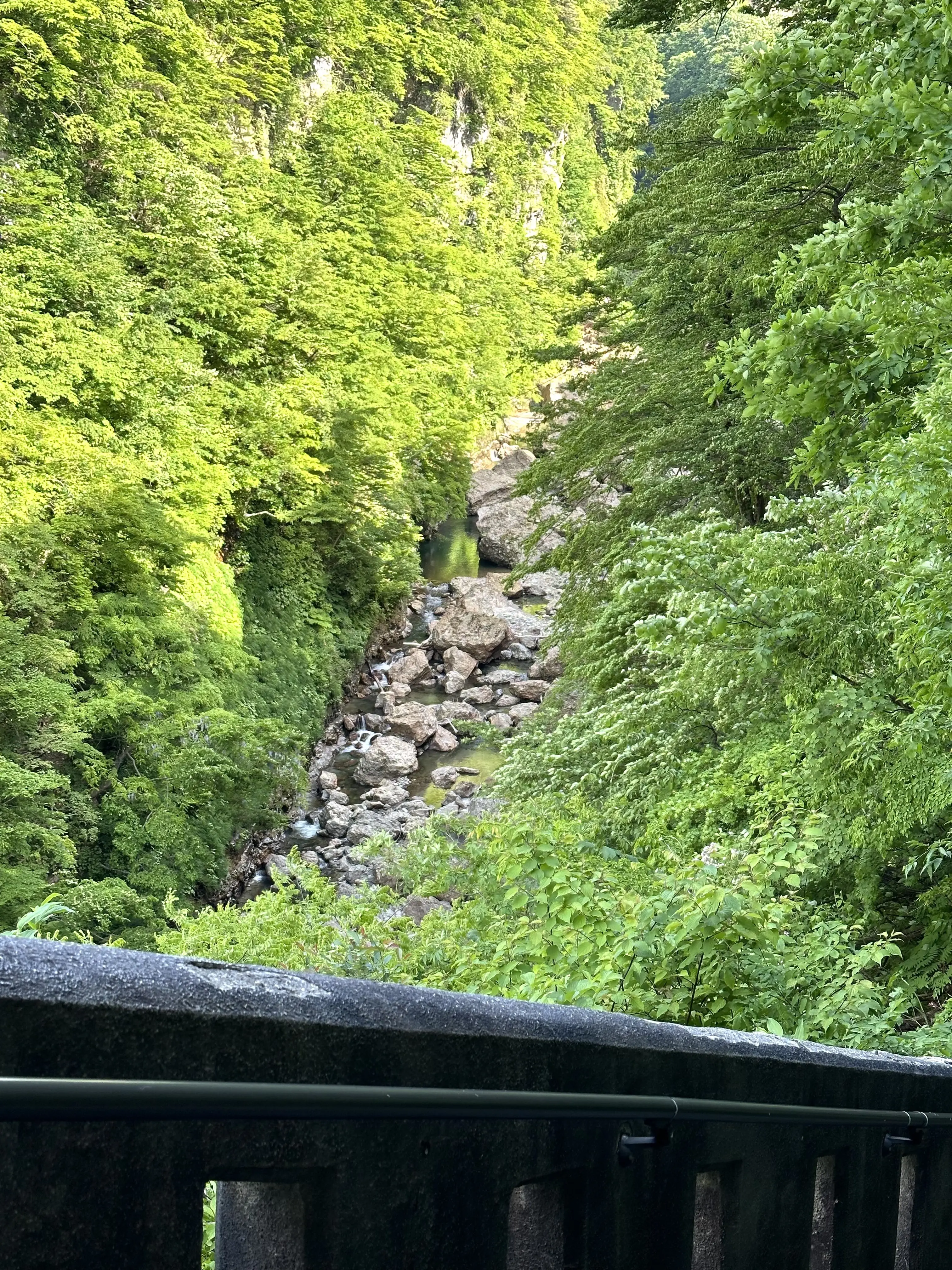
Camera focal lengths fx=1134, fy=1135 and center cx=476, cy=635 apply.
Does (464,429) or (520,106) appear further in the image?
(520,106)

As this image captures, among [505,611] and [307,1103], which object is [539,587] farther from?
[307,1103]

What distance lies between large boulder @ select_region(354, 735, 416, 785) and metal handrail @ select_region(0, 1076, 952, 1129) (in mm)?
19862

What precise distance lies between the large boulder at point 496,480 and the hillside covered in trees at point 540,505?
3016 mm

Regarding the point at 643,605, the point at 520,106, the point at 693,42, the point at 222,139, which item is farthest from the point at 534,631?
the point at 693,42

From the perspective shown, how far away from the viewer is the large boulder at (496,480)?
4047cm

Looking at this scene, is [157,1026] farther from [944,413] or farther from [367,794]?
[367,794]

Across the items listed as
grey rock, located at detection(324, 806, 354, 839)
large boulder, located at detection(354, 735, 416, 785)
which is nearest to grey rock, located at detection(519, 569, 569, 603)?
large boulder, located at detection(354, 735, 416, 785)

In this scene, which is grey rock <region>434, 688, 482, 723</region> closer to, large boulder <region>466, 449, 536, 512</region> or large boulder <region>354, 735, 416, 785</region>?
large boulder <region>354, 735, 416, 785</region>

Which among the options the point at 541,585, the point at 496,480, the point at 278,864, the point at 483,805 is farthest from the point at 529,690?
the point at 496,480

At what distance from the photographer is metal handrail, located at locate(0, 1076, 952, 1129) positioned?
3.67ft

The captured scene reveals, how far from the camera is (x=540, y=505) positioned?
53.6 feet

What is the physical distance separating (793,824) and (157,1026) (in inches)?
Result: 249

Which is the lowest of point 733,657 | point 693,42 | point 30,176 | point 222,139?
point 733,657

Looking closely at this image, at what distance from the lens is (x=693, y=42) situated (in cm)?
8956
